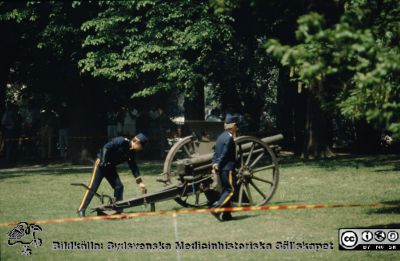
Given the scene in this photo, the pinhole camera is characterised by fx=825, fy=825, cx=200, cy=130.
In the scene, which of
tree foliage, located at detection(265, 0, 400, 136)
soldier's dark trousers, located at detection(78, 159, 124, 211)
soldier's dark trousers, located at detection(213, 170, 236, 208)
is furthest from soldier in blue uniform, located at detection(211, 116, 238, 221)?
tree foliage, located at detection(265, 0, 400, 136)

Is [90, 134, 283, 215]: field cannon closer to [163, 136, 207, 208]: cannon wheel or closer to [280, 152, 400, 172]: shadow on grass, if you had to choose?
[163, 136, 207, 208]: cannon wheel

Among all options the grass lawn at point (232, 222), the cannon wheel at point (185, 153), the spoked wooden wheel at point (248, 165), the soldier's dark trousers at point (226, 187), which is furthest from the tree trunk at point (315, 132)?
the soldier's dark trousers at point (226, 187)

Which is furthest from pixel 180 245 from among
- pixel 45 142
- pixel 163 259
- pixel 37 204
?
pixel 45 142

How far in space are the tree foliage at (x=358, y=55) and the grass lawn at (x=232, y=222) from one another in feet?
6.48

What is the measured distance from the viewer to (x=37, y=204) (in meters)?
17.2

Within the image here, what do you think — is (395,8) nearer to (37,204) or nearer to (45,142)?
(37,204)

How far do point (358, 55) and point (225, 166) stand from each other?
4.72 m

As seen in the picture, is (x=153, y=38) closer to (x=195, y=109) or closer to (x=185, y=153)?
(x=195, y=109)

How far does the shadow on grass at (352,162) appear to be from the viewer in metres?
24.7

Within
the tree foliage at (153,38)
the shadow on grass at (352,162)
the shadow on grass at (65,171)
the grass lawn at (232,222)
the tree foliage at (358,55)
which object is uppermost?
the tree foliage at (153,38)

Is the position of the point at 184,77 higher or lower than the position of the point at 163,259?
higher

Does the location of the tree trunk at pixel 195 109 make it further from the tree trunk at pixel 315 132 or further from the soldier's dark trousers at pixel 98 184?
the soldier's dark trousers at pixel 98 184

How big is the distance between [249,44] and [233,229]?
67.2 feet

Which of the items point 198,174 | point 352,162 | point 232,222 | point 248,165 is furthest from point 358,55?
point 352,162
